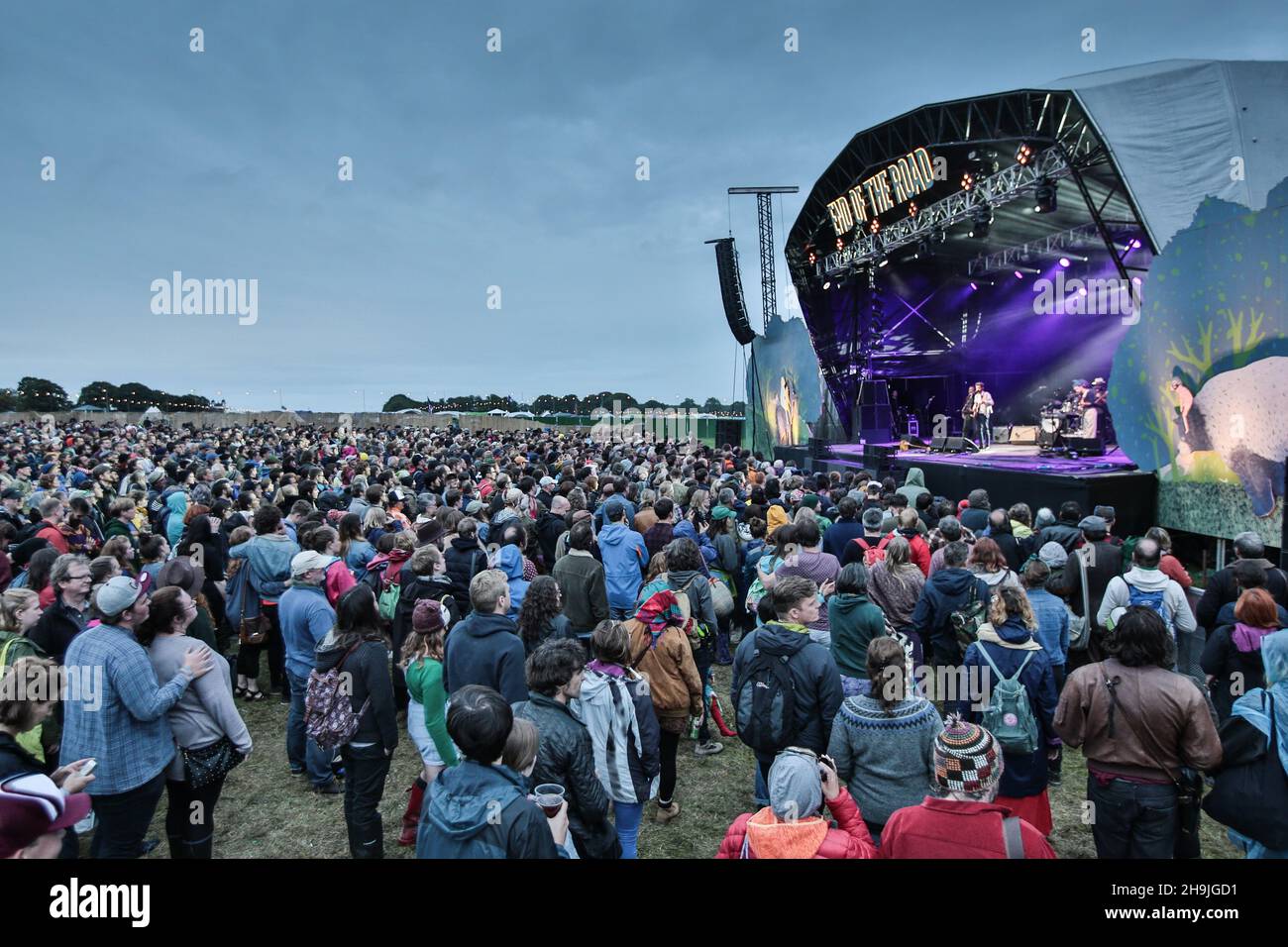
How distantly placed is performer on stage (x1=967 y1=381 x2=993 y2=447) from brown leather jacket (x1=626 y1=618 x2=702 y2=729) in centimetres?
1711

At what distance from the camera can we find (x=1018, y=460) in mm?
14047

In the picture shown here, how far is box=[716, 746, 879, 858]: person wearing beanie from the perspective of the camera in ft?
6.06

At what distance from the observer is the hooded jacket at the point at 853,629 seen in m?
3.66

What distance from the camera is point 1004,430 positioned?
18.8m

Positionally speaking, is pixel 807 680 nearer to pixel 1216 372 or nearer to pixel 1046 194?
pixel 1216 372

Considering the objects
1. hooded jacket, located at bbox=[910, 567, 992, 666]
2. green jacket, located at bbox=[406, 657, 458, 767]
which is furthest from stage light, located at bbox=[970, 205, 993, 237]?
green jacket, located at bbox=[406, 657, 458, 767]

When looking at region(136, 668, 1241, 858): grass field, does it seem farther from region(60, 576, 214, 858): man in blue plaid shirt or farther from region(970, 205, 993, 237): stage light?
region(970, 205, 993, 237): stage light

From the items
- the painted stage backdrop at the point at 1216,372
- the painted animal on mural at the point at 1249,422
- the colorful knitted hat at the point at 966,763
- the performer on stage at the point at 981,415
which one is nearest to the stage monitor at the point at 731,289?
the performer on stage at the point at 981,415

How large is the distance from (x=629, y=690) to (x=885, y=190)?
1716 cm

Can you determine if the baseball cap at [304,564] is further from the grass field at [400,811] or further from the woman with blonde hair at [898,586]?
the woman with blonde hair at [898,586]

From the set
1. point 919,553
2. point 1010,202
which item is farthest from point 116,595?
point 1010,202
